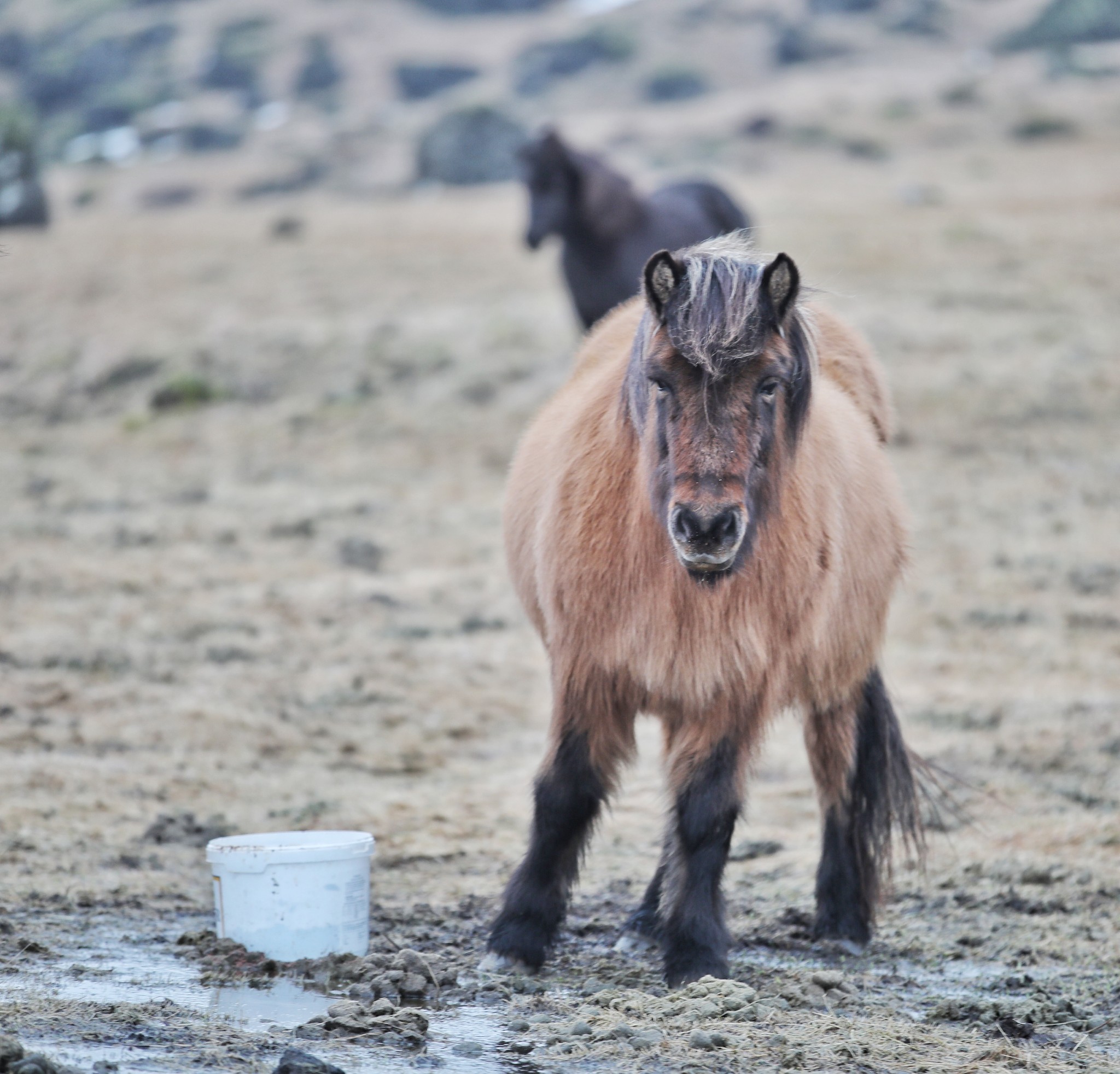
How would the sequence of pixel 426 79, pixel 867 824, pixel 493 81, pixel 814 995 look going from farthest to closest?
pixel 493 81 < pixel 426 79 < pixel 867 824 < pixel 814 995

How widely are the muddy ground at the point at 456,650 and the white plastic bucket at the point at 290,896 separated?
13 centimetres

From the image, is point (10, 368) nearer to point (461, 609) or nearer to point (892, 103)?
point (461, 609)

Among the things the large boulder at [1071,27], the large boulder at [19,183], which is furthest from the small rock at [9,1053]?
the large boulder at [1071,27]

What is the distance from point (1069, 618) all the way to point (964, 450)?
394 centimetres

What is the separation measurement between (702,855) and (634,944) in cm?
61

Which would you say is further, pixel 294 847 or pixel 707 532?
pixel 294 847

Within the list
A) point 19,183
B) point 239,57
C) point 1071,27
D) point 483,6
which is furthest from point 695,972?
point 483,6

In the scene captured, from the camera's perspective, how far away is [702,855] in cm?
395

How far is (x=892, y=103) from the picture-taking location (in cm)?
4178

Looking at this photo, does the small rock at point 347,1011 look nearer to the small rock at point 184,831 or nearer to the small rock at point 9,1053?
the small rock at point 9,1053

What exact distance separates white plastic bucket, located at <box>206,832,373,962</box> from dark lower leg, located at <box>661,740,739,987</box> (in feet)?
2.85

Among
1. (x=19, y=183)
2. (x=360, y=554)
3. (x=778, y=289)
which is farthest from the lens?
(x=19, y=183)

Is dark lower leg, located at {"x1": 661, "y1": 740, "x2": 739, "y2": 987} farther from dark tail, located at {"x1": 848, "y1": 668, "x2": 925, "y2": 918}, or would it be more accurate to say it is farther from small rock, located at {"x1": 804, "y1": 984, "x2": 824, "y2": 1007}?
dark tail, located at {"x1": 848, "y1": 668, "x2": 925, "y2": 918}

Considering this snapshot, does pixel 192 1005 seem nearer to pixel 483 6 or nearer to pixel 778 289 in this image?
pixel 778 289
